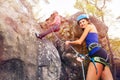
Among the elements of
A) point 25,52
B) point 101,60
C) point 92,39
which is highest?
point 92,39

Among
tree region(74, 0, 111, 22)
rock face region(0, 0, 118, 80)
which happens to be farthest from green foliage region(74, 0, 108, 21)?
rock face region(0, 0, 118, 80)

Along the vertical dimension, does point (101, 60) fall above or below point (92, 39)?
below

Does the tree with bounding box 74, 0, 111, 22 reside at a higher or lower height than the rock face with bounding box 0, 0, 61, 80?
higher

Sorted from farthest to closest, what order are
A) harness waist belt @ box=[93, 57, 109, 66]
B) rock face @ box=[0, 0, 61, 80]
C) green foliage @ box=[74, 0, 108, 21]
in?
green foliage @ box=[74, 0, 108, 21], harness waist belt @ box=[93, 57, 109, 66], rock face @ box=[0, 0, 61, 80]

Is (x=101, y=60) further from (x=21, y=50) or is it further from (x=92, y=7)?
(x=92, y=7)

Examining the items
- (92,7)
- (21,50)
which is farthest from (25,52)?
(92,7)

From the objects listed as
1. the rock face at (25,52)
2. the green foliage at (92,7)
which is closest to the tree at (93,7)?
the green foliage at (92,7)

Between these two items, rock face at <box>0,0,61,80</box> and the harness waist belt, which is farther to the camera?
the harness waist belt

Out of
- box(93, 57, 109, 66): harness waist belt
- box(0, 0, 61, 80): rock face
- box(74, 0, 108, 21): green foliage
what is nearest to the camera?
box(0, 0, 61, 80): rock face

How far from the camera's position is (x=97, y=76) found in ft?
19.3

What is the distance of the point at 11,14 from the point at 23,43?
0.84 m

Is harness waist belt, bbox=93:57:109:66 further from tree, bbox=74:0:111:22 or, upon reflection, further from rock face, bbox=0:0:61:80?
tree, bbox=74:0:111:22

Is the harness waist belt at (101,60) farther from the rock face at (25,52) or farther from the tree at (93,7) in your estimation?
the tree at (93,7)

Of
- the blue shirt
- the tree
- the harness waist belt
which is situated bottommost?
the harness waist belt
